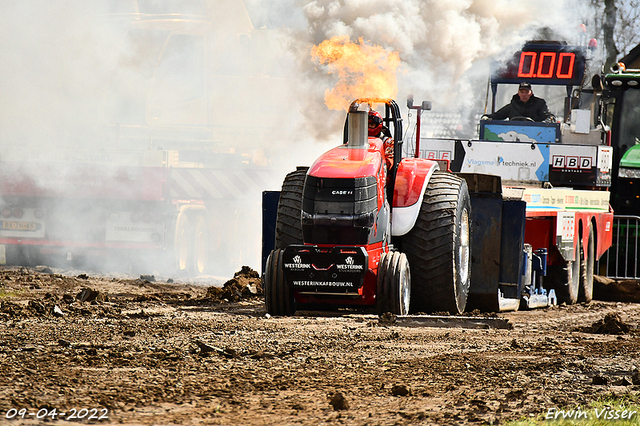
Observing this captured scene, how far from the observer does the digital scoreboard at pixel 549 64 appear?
13781 mm

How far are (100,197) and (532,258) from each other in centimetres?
680

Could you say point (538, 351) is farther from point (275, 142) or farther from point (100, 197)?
point (275, 142)

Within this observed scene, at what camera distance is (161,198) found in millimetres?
13883

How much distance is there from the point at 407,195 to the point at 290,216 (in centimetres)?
115

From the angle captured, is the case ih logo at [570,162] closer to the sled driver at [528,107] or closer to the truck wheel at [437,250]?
the sled driver at [528,107]

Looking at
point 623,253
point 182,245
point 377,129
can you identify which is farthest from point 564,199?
point 182,245

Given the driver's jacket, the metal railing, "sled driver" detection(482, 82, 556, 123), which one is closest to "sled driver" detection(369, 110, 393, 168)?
"sled driver" detection(482, 82, 556, 123)

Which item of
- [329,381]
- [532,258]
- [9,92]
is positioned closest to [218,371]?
[329,381]

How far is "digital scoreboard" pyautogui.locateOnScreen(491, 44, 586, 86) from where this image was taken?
1378 cm

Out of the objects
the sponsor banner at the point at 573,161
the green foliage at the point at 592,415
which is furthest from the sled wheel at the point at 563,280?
the green foliage at the point at 592,415

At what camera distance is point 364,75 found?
11.4 metres

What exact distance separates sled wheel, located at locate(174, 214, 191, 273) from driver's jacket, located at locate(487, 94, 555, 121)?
17.9ft

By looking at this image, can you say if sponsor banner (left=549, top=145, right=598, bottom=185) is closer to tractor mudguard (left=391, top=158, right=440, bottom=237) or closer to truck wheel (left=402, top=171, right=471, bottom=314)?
truck wheel (left=402, top=171, right=471, bottom=314)

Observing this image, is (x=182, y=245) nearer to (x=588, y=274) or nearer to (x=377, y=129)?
(x=377, y=129)
